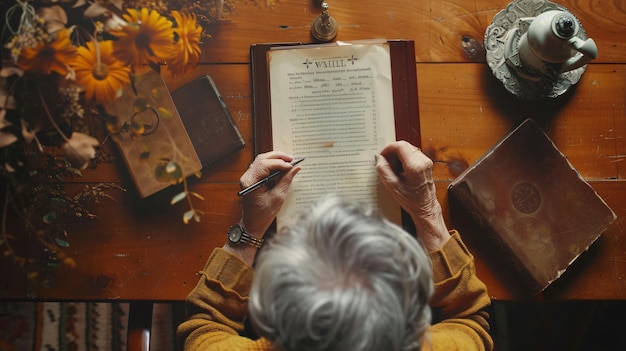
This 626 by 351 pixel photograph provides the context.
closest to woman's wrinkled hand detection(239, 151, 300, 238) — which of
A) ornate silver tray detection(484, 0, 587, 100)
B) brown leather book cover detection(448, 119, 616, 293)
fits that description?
brown leather book cover detection(448, 119, 616, 293)

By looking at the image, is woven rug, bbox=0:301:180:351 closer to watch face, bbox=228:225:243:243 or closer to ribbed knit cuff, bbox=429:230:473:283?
watch face, bbox=228:225:243:243

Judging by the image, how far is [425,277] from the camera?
692mm

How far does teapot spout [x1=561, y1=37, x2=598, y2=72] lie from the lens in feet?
3.05

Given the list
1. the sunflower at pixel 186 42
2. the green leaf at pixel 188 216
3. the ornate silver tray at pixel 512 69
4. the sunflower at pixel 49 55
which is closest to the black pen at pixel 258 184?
the green leaf at pixel 188 216

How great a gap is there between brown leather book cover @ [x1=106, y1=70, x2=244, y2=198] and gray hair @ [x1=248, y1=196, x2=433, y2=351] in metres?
0.45

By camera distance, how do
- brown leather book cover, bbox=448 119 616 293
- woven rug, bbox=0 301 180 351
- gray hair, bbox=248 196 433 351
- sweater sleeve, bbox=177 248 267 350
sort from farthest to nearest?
woven rug, bbox=0 301 180 351
brown leather book cover, bbox=448 119 616 293
sweater sleeve, bbox=177 248 267 350
gray hair, bbox=248 196 433 351

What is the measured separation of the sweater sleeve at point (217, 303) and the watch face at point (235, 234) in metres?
0.03

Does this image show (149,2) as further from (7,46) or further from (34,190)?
(34,190)

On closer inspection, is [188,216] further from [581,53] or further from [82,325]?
[581,53]

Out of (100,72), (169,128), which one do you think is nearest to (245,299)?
(169,128)

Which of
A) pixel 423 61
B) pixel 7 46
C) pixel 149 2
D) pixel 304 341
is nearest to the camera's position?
pixel 304 341

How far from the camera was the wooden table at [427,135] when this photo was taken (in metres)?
1.08

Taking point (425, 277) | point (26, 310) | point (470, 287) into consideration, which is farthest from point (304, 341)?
point (26, 310)

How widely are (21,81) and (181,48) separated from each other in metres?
0.30
